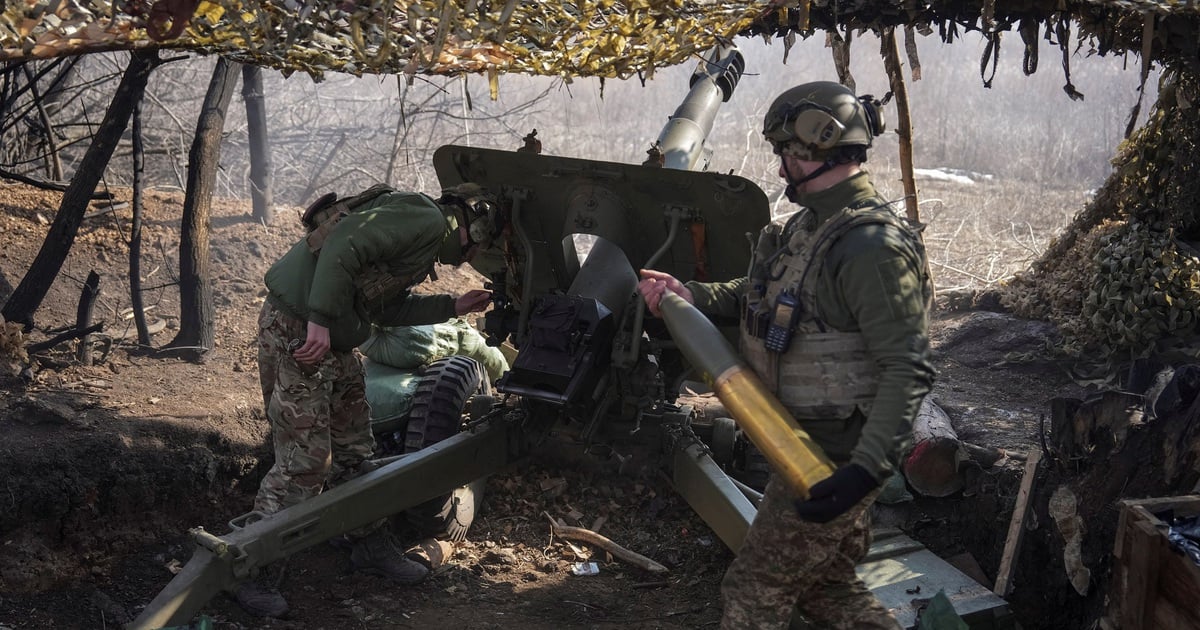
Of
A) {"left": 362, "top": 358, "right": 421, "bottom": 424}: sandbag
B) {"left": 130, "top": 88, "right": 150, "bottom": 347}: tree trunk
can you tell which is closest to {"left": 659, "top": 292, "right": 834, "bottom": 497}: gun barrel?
{"left": 362, "top": 358, "right": 421, "bottom": 424}: sandbag

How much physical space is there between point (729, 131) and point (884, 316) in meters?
20.5

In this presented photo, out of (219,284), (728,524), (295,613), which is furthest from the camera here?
(219,284)

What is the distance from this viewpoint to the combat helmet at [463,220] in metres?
4.70

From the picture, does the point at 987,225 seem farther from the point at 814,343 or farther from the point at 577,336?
the point at 814,343

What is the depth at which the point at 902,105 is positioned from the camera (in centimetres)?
671

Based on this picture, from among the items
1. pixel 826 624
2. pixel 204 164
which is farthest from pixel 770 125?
pixel 204 164

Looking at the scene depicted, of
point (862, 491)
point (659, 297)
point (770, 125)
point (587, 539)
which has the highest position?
point (770, 125)

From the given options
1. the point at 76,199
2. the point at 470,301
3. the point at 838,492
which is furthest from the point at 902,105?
the point at 76,199

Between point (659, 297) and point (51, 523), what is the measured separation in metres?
2.99

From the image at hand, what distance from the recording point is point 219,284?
831 cm

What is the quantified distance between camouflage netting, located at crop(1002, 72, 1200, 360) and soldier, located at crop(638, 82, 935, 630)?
3980 millimetres

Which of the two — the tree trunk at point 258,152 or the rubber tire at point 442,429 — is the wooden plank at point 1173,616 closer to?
the rubber tire at point 442,429

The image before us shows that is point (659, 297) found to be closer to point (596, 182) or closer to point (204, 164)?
point (596, 182)

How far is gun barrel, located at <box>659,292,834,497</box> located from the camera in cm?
315
